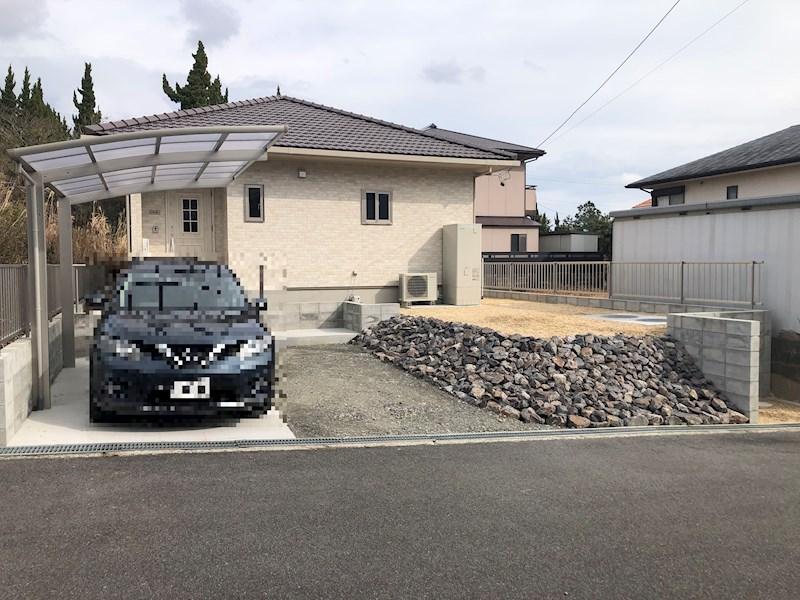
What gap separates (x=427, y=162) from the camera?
16094 millimetres

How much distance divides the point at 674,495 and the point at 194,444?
4.26m

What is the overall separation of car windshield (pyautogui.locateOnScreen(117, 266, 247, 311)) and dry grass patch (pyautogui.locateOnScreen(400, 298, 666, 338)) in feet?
18.5

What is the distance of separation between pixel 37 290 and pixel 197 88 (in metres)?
26.6

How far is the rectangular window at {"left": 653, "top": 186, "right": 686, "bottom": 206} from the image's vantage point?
2606 centimetres

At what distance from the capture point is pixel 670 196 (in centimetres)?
2656

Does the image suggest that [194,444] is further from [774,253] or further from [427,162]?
[774,253]

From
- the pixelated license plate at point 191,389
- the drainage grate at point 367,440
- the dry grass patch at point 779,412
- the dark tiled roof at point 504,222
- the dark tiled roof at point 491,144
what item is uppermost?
the dark tiled roof at point 491,144

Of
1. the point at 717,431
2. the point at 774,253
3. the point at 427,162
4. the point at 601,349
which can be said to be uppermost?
the point at 427,162

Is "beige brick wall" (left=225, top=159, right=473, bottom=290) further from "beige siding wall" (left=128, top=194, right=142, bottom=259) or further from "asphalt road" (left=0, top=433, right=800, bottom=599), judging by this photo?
"asphalt road" (left=0, top=433, right=800, bottom=599)

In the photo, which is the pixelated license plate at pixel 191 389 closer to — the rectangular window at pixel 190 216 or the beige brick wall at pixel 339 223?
the beige brick wall at pixel 339 223

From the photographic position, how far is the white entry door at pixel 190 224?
1475cm

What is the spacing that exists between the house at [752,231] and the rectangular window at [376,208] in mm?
6461

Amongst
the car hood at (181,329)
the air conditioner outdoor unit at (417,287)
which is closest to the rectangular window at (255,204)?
the air conditioner outdoor unit at (417,287)

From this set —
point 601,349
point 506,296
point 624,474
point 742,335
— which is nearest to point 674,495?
point 624,474
